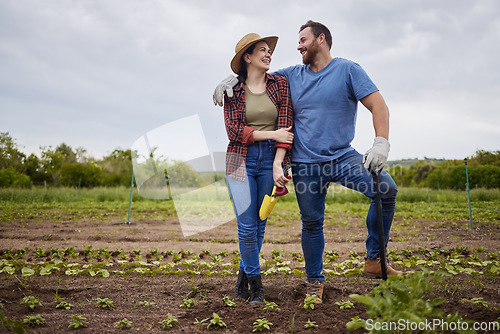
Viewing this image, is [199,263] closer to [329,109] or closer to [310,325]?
[310,325]

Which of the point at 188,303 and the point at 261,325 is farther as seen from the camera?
the point at 188,303

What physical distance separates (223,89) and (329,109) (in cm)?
73

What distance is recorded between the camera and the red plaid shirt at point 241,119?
8.67ft

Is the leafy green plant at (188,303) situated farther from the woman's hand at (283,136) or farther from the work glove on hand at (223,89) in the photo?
the work glove on hand at (223,89)

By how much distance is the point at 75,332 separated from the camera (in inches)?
86.0

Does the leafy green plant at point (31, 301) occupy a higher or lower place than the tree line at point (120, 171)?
lower

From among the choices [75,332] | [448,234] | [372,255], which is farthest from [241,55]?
[448,234]

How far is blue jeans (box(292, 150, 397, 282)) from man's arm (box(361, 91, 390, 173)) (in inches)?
4.2

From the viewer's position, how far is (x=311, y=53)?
2.74 meters

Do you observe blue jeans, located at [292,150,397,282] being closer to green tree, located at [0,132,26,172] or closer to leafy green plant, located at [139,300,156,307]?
leafy green plant, located at [139,300,156,307]

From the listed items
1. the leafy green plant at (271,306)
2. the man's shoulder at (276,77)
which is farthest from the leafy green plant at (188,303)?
the man's shoulder at (276,77)

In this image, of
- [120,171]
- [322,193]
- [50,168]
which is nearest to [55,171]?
[50,168]

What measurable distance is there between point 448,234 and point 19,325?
6692 mm

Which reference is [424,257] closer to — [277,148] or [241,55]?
[277,148]
